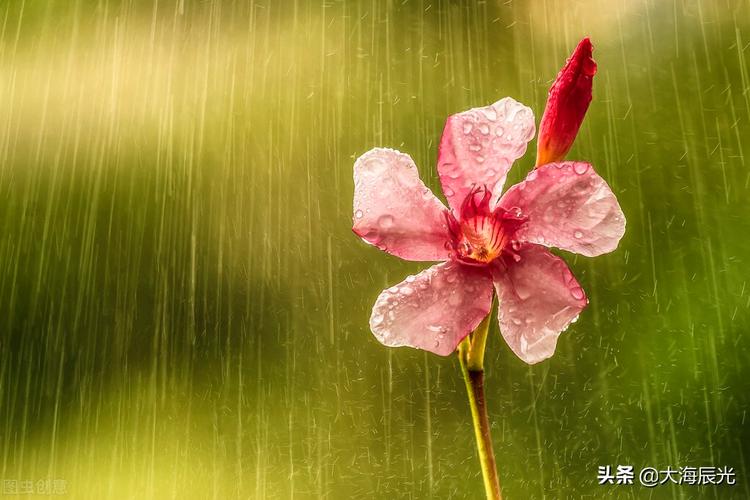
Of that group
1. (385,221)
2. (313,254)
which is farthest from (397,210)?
(313,254)

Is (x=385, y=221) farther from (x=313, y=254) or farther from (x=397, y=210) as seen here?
(x=313, y=254)

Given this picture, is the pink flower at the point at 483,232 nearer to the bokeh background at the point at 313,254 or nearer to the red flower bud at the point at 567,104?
the red flower bud at the point at 567,104

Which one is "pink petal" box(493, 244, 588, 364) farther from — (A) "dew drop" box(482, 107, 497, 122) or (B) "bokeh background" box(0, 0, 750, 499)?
(B) "bokeh background" box(0, 0, 750, 499)

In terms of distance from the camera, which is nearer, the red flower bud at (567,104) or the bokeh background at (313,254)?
the red flower bud at (567,104)

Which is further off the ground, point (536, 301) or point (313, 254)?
point (313, 254)

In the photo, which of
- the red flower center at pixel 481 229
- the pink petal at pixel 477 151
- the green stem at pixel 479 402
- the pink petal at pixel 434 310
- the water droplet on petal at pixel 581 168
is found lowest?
the green stem at pixel 479 402

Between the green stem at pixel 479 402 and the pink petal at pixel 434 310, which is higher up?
the pink petal at pixel 434 310

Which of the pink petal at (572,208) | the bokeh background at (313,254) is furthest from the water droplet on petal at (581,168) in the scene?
the bokeh background at (313,254)
